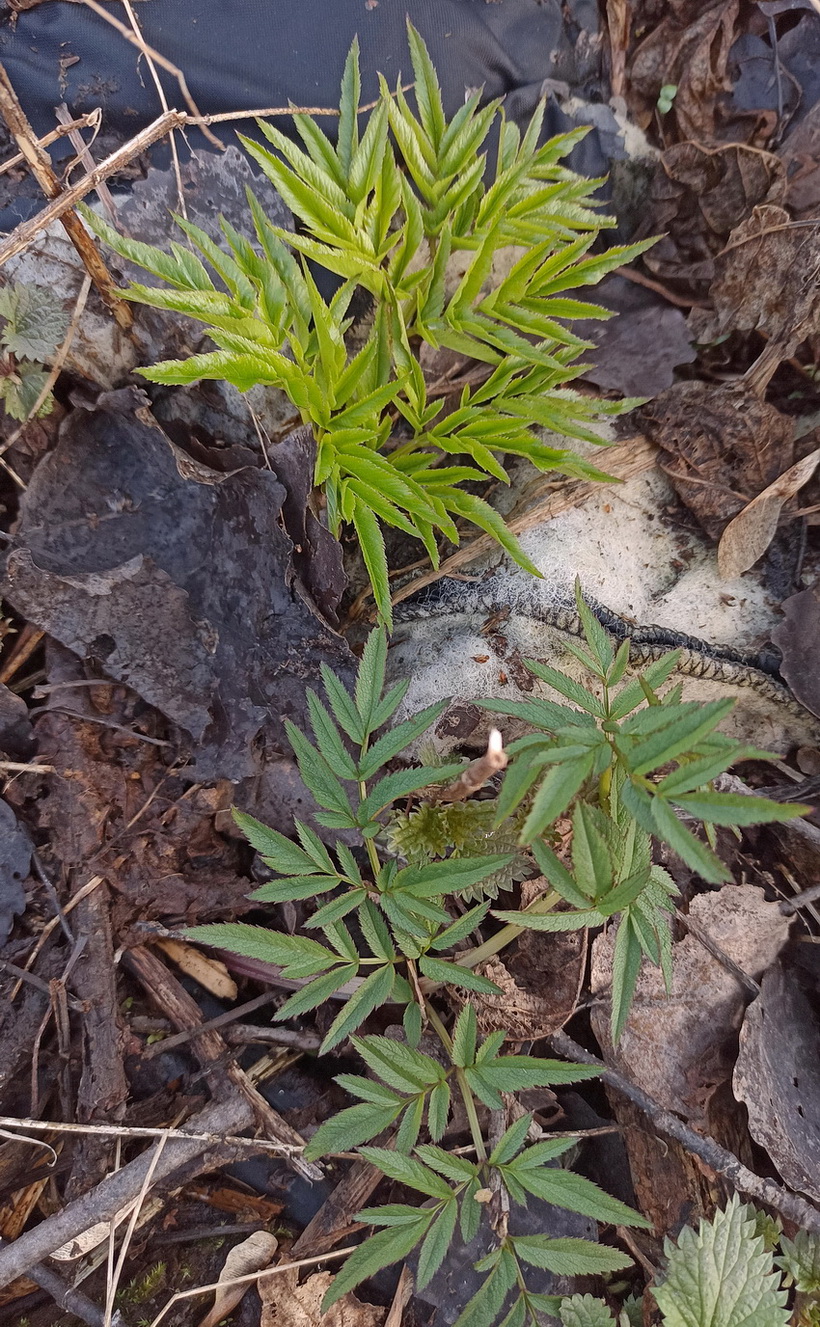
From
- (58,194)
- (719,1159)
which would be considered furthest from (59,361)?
(719,1159)

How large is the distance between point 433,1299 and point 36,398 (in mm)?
2443

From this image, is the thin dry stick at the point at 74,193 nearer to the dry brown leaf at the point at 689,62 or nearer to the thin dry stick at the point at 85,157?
the thin dry stick at the point at 85,157

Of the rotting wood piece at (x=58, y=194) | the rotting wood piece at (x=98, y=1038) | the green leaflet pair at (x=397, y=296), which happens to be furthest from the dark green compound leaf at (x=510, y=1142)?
the rotting wood piece at (x=58, y=194)

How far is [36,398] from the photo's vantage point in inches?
79.0

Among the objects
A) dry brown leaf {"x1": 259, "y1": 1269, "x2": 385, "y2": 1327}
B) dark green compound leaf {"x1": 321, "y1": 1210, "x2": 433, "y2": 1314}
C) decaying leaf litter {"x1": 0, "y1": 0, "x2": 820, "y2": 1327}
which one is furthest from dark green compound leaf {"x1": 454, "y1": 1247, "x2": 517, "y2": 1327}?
dry brown leaf {"x1": 259, "y1": 1269, "x2": 385, "y2": 1327}

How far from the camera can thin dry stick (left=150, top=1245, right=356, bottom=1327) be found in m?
1.86

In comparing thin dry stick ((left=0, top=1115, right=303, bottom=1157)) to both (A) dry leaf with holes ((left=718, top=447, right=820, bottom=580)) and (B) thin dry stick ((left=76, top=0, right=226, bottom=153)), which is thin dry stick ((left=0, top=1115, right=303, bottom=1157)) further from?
(B) thin dry stick ((left=76, top=0, right=226, bottom=153))

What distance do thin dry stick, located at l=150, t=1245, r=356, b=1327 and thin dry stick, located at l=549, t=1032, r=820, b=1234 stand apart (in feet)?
2.49

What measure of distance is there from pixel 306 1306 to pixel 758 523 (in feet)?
7.68

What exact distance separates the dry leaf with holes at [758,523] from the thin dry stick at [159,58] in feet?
5.98

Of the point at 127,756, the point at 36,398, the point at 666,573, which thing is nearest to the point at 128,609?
the point at 127,756

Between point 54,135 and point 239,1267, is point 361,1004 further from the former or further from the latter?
point 54,135

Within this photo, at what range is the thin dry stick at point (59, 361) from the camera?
6.57 ft

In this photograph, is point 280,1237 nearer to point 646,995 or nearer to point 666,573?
point 646,995
